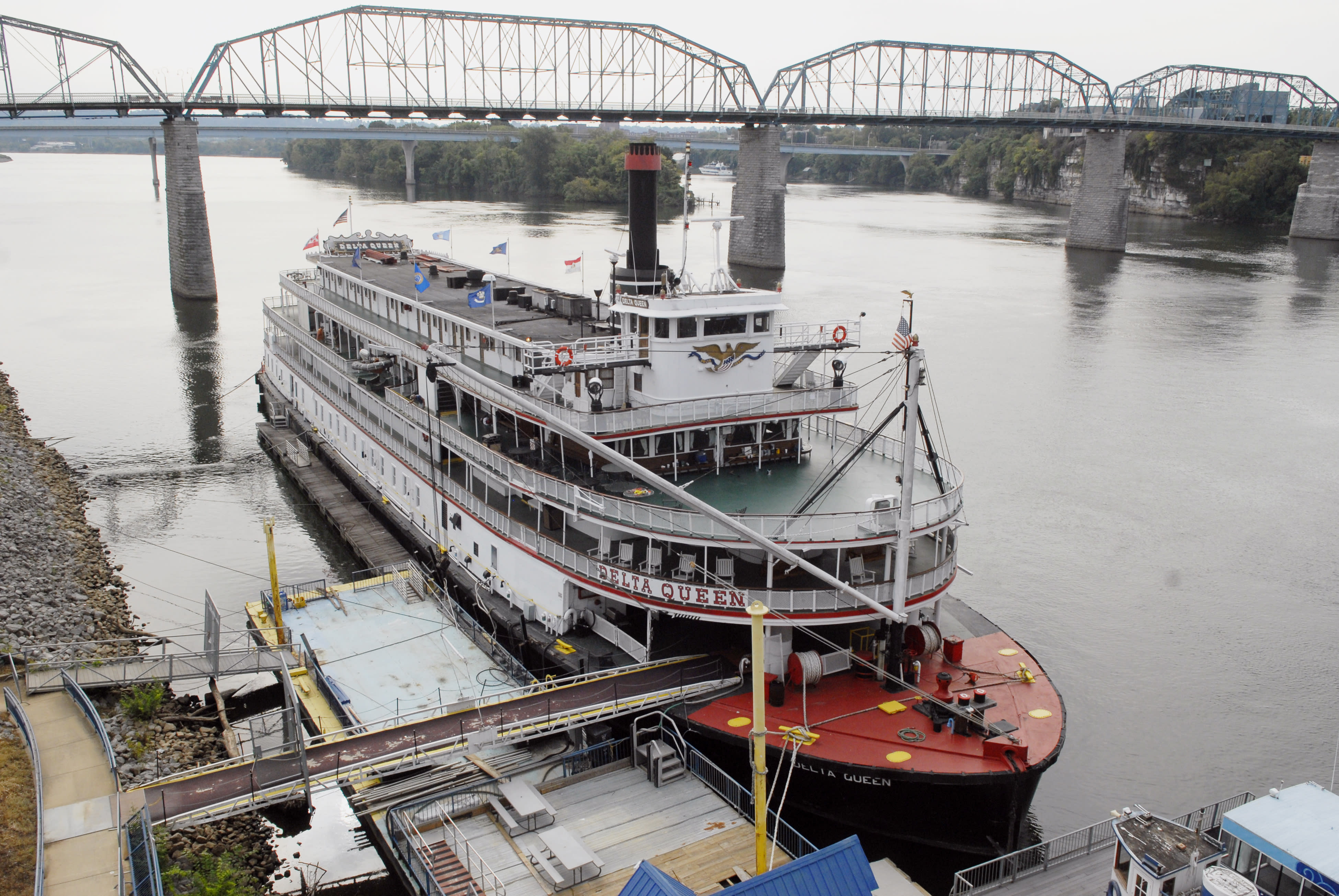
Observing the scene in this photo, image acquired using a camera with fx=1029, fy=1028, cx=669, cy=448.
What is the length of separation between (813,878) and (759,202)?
3767 inches

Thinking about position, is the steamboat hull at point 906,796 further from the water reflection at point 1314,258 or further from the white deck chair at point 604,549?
the water reflection at point 1314,258

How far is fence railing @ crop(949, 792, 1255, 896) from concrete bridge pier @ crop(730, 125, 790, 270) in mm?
83578

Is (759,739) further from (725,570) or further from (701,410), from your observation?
(701,410)

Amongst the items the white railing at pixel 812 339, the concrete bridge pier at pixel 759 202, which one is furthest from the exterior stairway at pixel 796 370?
the concrete bridge pier at pixel 759 202

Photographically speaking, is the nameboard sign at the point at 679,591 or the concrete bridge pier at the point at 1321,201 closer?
the nameboard sign at the point at 679,591

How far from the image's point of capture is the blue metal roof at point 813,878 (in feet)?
47.1

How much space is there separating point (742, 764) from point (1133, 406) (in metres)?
43.0

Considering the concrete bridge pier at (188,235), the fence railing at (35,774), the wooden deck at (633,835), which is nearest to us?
the fence railing at (35,774)

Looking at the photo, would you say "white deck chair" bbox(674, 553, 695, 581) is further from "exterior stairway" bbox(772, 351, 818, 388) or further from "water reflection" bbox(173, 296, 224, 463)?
"water reflection" bbox(173, 296, 224, 463)

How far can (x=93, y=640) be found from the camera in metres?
27.9

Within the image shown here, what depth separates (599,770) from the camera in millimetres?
19953

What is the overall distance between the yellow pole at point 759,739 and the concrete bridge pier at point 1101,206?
4654 inches

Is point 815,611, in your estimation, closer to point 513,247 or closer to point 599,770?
point 599,770

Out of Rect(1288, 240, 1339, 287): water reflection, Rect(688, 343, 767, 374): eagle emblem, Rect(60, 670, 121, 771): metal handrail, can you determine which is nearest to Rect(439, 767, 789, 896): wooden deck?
Rect(60, 670, 121, 771): metal handrail
